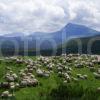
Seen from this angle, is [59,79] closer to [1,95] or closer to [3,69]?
[3,69]

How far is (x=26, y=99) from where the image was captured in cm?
2012

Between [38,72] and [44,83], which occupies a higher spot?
[38,72]

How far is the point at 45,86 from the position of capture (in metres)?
24.0

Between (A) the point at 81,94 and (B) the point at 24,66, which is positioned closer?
(A) the point at 81,94

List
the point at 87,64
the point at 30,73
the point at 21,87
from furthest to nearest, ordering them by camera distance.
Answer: the point at 87,64 < the point at 30,73 < the point at 21,87

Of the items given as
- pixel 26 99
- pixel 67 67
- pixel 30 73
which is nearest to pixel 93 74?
pixel 67 67

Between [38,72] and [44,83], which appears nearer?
[44,83]

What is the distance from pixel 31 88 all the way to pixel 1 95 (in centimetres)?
301

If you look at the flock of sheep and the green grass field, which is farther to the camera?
the flock of sheep

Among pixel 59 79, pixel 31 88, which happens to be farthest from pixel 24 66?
pixel 31 88

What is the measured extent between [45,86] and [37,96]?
2979 millimetres

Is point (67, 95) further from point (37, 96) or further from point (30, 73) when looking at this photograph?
point (30, 73)

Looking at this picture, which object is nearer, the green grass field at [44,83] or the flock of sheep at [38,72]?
the green grass field at [44,83]

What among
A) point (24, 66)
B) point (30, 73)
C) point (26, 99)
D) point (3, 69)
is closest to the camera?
point (26, 99)
